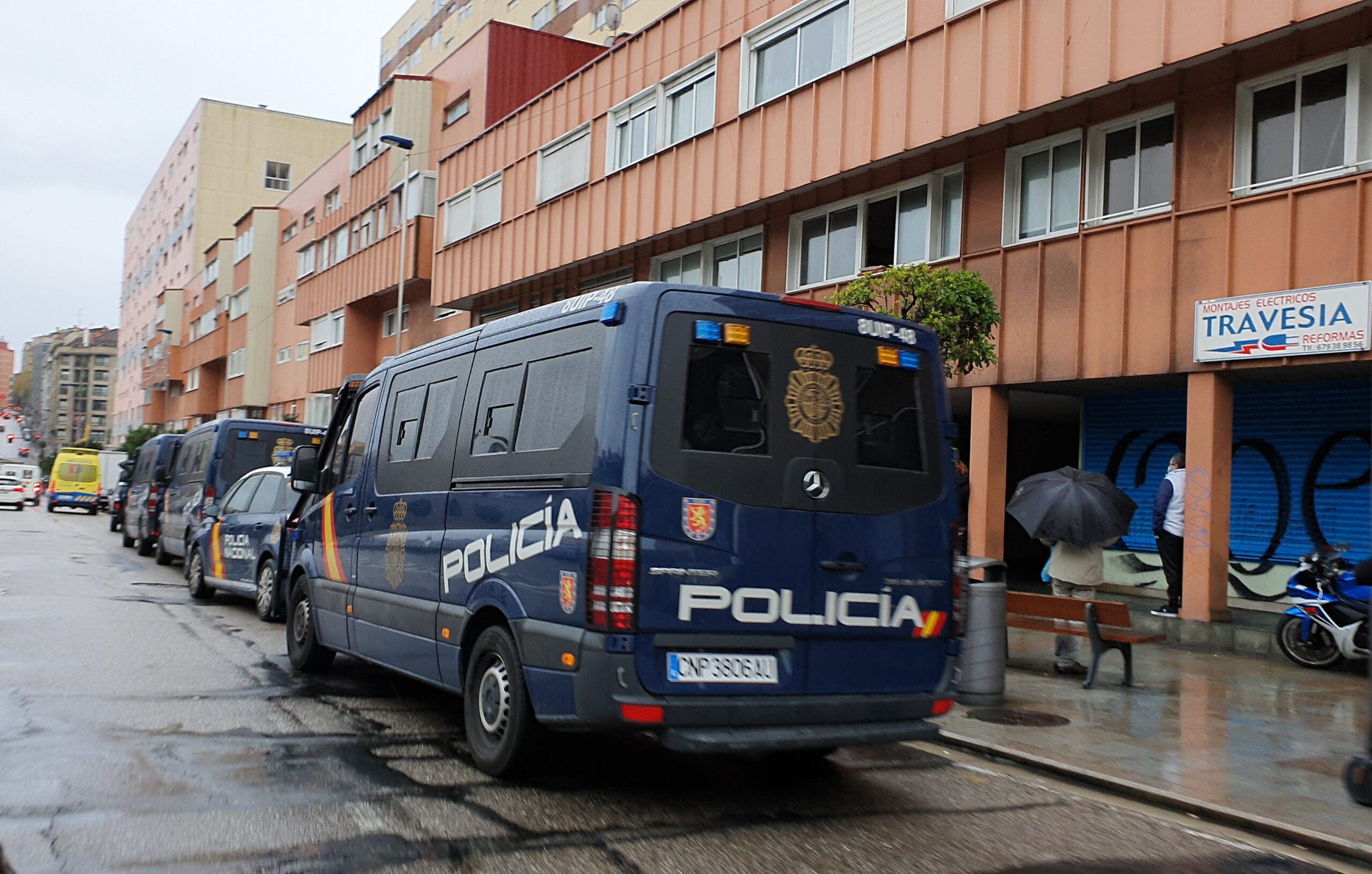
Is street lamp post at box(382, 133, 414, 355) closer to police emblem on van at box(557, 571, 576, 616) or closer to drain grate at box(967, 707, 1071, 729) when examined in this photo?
drain grate at box(967, 707, 1071, 729)

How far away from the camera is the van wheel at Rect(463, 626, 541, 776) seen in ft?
19.1

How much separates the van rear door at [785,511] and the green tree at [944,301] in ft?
18.8

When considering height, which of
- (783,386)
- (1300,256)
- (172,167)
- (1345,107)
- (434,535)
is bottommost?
(434,535)

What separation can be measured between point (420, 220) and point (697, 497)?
101ft

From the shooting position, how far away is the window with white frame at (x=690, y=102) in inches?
825

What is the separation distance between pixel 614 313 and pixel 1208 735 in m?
5.25

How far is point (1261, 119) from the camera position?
13.3 metres

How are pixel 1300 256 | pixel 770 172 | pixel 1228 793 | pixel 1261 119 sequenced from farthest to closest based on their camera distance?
pixel 770 172, pixel 1261 119, pixel 1300 256, pixel 1228 793

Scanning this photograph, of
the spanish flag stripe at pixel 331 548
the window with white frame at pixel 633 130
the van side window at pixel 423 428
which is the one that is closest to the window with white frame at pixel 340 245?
the window with white frame at pixel 633 130

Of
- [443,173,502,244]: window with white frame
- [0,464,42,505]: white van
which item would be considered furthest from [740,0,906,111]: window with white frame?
[0,464,42,505]: white van

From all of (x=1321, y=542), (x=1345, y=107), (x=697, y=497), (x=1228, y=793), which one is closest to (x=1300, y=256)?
(x=1345, y=107)

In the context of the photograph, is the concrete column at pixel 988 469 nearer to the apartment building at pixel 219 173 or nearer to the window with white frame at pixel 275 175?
the apartment building at pixel 219 173

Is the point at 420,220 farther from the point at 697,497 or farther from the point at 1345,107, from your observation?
the point at 697,497

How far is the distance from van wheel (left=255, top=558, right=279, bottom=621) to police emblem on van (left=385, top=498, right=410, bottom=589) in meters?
5.58
